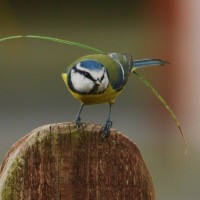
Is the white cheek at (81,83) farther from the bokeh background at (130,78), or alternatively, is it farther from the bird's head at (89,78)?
the bokeh background at (130,78)

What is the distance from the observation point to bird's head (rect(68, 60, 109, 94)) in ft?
10.5

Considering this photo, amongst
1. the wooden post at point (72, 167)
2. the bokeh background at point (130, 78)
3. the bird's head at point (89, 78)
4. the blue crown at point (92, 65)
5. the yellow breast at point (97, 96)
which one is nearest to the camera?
the wooden post at point (72, 167)

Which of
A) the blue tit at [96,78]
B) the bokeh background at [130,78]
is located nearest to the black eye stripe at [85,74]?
the blue tit at [96,78]

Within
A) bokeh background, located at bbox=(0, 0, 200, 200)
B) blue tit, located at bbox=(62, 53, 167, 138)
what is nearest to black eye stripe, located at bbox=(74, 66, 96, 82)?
blue tit, located at bbox=(62, 53, 167, 138)

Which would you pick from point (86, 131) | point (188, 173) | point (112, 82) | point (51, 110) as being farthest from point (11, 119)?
point (86, 131)

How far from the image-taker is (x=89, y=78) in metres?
3.32

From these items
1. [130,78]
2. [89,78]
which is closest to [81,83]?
[89,78]

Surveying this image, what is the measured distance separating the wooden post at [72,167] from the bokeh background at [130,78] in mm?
5876

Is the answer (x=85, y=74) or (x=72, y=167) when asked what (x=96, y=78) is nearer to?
(x=85, y=74)

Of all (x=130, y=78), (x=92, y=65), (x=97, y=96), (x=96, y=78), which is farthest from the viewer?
(x=130, y=78)

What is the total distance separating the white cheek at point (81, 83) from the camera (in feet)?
10.8

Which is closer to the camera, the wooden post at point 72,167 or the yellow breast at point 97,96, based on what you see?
the wooden post at point 72,167

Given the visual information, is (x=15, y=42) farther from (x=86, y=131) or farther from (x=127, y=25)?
(x=86, y=131)

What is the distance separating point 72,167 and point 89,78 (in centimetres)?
88
